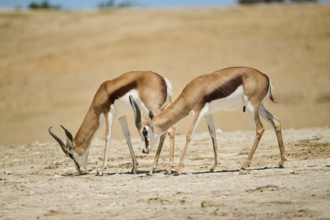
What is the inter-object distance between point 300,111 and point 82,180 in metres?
18.4

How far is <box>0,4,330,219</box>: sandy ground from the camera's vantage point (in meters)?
9.52

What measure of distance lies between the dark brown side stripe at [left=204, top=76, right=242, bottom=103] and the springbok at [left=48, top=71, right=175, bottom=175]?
3.75 feet

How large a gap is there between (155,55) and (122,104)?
2678cm

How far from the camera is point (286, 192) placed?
9547 millimetres

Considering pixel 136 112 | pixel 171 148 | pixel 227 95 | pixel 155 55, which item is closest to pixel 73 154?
pixel 136 112

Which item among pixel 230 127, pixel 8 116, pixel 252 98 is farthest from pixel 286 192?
pixel 8 116

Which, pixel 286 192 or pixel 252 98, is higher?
pixel 252 98

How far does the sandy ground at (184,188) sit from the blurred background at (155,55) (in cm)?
1169

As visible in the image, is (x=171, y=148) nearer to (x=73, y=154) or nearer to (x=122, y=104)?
(x=122, y=104)

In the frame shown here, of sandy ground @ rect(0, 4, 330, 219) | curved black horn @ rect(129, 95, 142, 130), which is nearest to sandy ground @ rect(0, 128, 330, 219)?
sandy ground @ rect(0, 4, 330, 219)

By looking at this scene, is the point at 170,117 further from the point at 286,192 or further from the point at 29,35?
the point at 29,35

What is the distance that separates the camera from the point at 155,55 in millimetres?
39469

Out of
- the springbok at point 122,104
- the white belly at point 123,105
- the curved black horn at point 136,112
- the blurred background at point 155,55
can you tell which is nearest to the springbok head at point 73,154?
the springbok at point 122,104

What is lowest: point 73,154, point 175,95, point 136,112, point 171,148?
point 175,95
